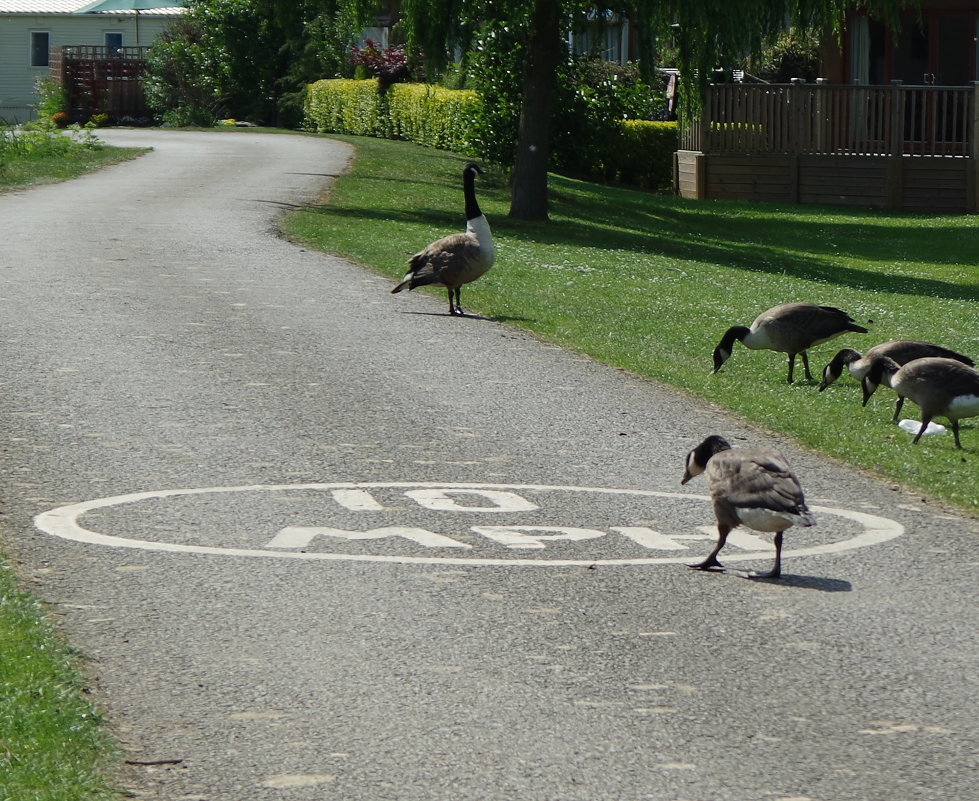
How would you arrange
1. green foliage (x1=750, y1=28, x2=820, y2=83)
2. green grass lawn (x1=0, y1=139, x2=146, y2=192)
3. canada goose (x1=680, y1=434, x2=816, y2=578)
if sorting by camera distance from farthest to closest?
green foliage (x1=750, y1=28, x2=820, y2=83)
green grass lawn (x1=0, y1=139, x2=146, y2=192)
canada goose (x1=680, y1=434, x2=816, y2=578)

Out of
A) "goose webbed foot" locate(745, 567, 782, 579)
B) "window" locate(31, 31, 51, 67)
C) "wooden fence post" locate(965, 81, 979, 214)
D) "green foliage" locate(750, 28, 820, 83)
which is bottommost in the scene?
"goose webbed foot" locate(745, 567, 782, 579)

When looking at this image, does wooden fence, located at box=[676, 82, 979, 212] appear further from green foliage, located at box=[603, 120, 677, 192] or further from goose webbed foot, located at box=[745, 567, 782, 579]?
goose webbed foot, located at box=[745, 567, 782, 579]

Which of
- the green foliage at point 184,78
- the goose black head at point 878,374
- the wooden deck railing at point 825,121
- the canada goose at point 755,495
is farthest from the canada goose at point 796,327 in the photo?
the green foliage at point 184,78

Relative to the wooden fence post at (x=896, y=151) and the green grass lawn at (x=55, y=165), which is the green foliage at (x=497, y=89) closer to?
the wooden fence post at (x=896, y=151)

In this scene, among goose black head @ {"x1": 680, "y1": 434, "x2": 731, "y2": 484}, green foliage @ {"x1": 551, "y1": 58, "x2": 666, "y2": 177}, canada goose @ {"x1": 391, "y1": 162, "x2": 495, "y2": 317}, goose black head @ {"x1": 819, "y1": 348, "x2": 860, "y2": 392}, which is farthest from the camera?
green foliage @ {"x1": 551, "y1": 58, "x2": 666, "y2": 177}

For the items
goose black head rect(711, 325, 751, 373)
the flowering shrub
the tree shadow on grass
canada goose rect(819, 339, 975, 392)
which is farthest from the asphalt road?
the flowering shrub

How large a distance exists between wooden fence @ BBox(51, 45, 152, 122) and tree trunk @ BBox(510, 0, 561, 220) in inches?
1582

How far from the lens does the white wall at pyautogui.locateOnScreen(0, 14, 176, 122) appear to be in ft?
260

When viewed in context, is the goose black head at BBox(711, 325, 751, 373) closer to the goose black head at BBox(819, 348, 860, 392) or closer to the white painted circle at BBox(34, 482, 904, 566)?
the goose black head at BBox(819, 348, 860, 392)

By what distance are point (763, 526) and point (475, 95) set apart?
33.2 m

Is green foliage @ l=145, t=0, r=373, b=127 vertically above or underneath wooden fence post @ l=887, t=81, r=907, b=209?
above

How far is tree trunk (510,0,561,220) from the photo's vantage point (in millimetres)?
27344

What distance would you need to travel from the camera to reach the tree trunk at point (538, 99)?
2734 cm

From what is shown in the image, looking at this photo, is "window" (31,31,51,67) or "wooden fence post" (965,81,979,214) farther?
"window" (31,31,51,67)
